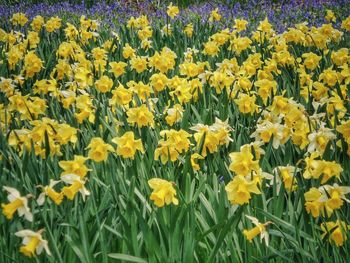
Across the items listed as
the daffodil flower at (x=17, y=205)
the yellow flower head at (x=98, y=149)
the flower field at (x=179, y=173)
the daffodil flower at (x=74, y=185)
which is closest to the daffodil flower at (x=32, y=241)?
the flower field at (x=179, y=173)

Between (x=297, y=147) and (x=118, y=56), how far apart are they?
7.00 feet

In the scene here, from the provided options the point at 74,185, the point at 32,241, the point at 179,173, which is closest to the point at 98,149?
the point at 74,185

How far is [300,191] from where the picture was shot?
2.03 metres

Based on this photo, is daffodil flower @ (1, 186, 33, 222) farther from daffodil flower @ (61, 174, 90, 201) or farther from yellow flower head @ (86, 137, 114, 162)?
yellow flower head @ (86, 137, 114, 162)

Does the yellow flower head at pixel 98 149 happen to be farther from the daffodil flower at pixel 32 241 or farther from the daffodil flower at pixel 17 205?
the daffodil flower at pixel 32 241

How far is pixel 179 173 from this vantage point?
2.38 m

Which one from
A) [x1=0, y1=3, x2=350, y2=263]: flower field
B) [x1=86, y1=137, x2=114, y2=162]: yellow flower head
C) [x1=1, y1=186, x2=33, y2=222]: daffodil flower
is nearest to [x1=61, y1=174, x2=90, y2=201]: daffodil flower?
[x1=0, y1=3, x2=350, y2=263]: flower field

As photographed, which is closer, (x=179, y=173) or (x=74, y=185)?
(x=74, y=185)

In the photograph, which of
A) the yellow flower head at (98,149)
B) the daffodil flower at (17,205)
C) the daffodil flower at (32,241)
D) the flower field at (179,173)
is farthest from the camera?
the yellow flower head at (98,149)

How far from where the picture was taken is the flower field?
1794mm

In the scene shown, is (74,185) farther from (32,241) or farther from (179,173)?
(179,173)

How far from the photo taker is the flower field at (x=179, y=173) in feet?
5.89

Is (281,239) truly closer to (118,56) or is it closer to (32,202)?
(32,202)

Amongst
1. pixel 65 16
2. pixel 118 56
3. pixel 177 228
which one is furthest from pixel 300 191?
pixel 65 16
